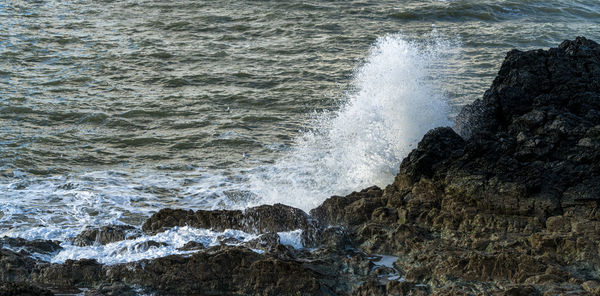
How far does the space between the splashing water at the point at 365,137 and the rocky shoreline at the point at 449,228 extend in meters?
1.50

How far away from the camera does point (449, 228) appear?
562 centimetres

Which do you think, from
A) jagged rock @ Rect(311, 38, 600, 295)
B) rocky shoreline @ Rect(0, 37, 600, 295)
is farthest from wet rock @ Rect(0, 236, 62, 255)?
jagged rock @ Rect(311, 38, 600, 295)

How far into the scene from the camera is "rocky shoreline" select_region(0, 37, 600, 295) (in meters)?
4.87

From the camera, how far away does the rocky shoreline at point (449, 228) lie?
487 cm

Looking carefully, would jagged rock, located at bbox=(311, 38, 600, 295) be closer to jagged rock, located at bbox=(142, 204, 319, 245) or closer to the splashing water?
jagged rock, located at bbox=(142, 204, 319, 245)

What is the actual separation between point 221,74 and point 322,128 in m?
3.22

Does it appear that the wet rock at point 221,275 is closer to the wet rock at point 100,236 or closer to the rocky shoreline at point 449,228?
the rocky shoreline at point 449,228

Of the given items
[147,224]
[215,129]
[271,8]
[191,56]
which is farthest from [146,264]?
[271,8]

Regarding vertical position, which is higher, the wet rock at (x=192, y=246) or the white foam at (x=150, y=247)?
the wet rock at (x=192, y=246)

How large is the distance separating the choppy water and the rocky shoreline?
1385mm

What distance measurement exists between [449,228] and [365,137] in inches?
127

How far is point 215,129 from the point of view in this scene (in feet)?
34.0

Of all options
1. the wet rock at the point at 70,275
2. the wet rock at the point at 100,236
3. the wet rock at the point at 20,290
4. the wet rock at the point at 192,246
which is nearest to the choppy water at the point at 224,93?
the wet rock at the point at 100,236

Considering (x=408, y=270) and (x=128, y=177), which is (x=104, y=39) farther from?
(x=408, y=270)
